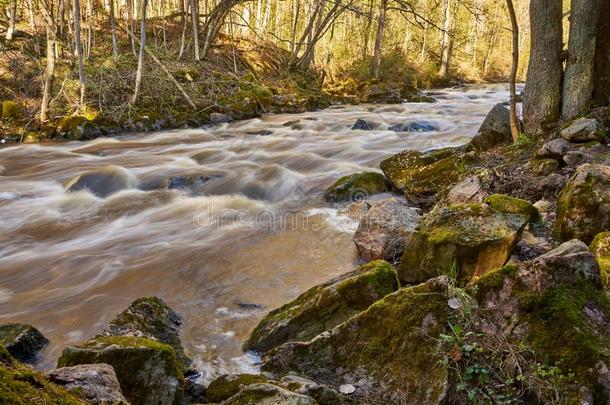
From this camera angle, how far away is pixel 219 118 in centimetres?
1512

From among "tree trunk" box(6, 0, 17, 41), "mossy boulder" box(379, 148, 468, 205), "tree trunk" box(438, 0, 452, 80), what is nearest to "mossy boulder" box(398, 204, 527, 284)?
"mossy boulder" box(379, 148, 468, 205)

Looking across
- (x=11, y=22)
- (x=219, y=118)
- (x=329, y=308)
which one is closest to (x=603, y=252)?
(x=329, y=308)

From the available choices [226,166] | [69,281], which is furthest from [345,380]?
[226,166]

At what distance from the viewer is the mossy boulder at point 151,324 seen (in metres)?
3.57

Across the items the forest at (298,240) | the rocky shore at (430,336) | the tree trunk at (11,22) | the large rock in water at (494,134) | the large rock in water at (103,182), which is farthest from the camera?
the tree trunk at (11,22)

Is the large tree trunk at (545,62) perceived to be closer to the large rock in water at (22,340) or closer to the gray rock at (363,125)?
the large rock in water at (22,340)

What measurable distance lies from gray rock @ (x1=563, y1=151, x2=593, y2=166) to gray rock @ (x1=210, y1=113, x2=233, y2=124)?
11.2 metres

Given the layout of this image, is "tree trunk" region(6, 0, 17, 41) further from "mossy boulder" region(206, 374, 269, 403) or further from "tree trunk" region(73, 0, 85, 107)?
"mossy boulder" region(206, 374, 269, 403)

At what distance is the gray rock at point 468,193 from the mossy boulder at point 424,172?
78 centimetres

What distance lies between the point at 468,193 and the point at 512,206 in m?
1.19

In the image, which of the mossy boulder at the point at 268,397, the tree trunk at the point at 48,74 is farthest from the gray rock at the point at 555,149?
the tree trunk at the point at 48,74

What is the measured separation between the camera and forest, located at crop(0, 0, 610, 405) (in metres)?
2.59

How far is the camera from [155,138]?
A: 1311 centimetres

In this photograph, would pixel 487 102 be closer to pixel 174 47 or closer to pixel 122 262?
pixel 174 47
